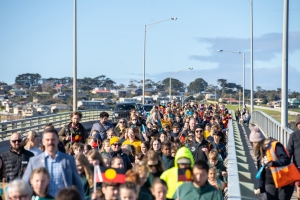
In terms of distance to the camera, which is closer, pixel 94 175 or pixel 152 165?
pixel 94 175

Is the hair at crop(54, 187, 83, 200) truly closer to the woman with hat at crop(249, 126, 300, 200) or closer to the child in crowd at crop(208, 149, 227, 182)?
the woman with hat at crop(249, 126, 300, 200)

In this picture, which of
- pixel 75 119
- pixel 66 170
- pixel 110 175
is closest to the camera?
pixel 110 175

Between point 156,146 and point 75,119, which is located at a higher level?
point 75,119

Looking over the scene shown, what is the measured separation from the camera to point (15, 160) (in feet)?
36.0

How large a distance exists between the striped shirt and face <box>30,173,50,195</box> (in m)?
0.41

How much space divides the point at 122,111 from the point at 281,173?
33.8m

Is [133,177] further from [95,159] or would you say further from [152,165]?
[152,165]

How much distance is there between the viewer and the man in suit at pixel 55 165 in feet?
27.3

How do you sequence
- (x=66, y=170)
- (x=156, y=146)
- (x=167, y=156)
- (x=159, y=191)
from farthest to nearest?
(x=156, y=146) → (x=167, y=156) → (x=66, y=170) → (x=159, y=191)

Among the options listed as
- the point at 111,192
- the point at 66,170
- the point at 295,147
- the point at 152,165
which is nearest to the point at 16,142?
the point at 152,165

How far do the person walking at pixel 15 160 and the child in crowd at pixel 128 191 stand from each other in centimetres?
393

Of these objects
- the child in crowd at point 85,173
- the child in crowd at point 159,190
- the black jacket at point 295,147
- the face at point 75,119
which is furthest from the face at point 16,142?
the black jacket at point 295,147

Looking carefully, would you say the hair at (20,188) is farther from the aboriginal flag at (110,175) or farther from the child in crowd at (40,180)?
the aboriginal flag at (110,175)

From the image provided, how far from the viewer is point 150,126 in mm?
20359
